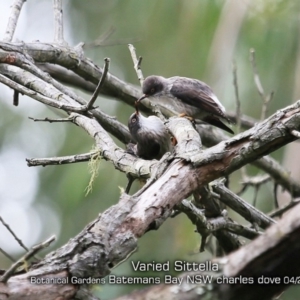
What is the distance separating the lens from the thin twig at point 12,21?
407cm

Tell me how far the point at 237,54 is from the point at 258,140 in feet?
17.6

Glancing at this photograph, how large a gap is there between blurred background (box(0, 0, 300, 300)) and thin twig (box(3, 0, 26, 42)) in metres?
1.67

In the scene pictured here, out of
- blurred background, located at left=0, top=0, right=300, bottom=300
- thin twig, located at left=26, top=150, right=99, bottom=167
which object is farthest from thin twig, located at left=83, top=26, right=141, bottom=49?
thin twig, located at left=26, top=150, right=99, bottom=167

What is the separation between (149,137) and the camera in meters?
3.88

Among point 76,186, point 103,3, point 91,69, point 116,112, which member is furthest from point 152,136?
point 103,3

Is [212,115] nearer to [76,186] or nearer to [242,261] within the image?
[76,186]

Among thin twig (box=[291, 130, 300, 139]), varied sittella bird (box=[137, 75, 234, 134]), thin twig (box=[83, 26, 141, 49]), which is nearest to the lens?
thin twig (box=[291, 130, 300, 139])

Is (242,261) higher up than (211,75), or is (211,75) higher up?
(211,75)

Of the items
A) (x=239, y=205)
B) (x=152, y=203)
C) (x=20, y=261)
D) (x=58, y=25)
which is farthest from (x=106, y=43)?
(x=20, y=261)

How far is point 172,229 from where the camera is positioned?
8.04 meters

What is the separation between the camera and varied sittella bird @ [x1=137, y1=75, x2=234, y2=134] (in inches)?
195

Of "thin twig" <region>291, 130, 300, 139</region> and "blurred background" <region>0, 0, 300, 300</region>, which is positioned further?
"blurred background" <region>0, 0, 300, 300</region>

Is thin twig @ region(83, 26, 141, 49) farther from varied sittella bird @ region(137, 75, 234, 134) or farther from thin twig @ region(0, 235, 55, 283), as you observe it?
thin twig @ region(0, 235, 55, 283)

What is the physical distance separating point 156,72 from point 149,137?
5.45 m
